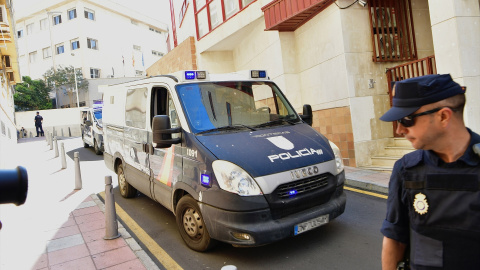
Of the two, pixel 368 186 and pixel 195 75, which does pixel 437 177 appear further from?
pixel 368 186

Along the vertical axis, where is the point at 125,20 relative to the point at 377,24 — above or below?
above

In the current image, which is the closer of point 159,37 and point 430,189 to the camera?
point 430,189

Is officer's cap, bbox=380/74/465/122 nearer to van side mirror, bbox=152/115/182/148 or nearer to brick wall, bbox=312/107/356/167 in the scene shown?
van side mirror, bbox=152/115/182/148

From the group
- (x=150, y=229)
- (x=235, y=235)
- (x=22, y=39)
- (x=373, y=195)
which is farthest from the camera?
(x=22, y=39)

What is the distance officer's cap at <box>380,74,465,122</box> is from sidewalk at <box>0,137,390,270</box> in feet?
10.4

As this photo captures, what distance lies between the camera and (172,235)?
15.1ft

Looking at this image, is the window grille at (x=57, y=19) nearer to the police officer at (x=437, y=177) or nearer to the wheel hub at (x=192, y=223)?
the wheel hub at (x=192, y=223)

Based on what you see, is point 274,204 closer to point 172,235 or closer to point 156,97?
point 172,235

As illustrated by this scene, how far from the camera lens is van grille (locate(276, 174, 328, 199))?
3490 mm

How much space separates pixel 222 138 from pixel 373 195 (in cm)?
341

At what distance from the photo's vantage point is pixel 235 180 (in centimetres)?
341

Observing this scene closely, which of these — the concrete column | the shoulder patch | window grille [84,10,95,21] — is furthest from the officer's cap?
window grille [84,10,95,21]

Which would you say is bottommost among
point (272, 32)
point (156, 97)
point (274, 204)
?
point (274, 204)

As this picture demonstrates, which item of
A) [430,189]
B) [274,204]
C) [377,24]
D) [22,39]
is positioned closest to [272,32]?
[377,24]
